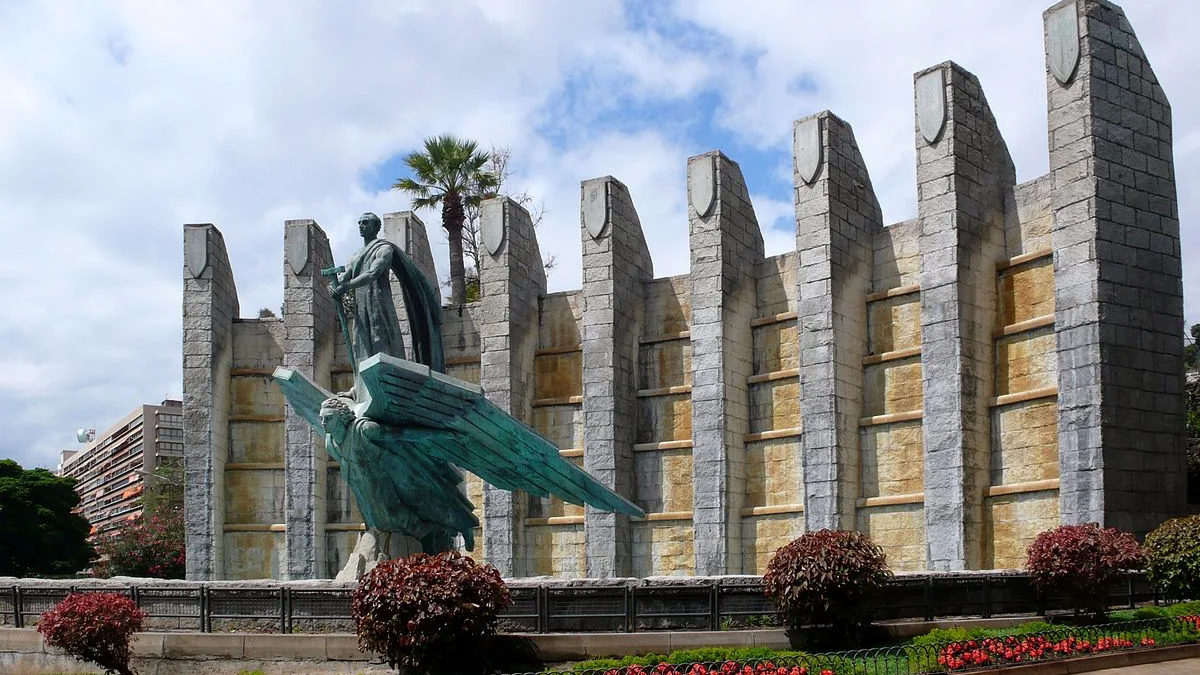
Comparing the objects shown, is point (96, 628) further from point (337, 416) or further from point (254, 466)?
point (254, 466)

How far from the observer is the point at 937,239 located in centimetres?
2706

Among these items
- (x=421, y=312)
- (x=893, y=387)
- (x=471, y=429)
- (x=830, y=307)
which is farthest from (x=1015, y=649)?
(x=830, y=307)

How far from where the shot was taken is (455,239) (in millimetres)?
42844

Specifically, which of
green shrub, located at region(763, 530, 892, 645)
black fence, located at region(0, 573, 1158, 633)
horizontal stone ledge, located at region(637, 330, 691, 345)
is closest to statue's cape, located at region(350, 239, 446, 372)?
black fence, located at region(0, 573, 1158, 633)

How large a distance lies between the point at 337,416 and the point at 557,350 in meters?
14.7

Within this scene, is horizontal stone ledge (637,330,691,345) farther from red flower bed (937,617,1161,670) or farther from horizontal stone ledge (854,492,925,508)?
red flower bed (937,617,1161,670)

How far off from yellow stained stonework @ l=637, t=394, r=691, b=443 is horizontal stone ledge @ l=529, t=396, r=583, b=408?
1708 mm

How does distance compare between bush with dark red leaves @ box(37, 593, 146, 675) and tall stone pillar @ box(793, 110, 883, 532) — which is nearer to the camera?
bush with dark red leaves @ box(37, 593, 146, 675)

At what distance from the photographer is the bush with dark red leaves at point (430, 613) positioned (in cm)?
1511

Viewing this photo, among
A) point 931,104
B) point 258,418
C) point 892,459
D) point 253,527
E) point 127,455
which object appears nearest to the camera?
point 931,104

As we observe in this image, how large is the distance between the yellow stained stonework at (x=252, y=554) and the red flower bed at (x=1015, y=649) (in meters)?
24.2

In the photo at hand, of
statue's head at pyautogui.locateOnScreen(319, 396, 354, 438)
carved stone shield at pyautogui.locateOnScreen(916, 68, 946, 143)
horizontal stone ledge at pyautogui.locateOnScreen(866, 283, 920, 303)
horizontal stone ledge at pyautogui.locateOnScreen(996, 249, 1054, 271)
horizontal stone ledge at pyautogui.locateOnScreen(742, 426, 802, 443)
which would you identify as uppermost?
carved stone shield at pyautogui.locateOnScreen(916, 68, 946, 143)

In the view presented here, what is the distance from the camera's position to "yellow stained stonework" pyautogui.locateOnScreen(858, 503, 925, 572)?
2736cm

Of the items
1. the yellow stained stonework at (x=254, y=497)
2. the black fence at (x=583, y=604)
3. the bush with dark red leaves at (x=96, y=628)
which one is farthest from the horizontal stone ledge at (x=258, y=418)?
the bush with dark red leaves at (x=96, y=628)
